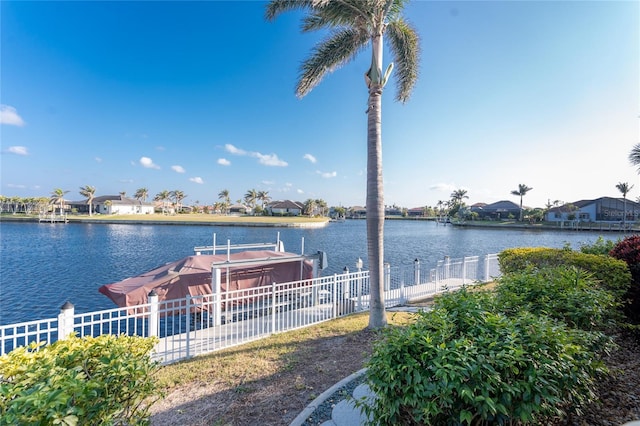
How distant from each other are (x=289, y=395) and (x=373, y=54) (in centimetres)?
697

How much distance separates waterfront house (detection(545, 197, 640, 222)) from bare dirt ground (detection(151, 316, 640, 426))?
81495mm

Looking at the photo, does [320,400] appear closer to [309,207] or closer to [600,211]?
[600,211]

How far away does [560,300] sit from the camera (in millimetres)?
3283

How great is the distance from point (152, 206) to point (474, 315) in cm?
11649

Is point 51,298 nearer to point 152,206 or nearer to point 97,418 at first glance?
point 97,418

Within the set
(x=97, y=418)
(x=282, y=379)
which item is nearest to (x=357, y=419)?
(x=282, y=379)

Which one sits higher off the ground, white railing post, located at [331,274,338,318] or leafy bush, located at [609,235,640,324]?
leafy bush, located at [609,235,640,324]

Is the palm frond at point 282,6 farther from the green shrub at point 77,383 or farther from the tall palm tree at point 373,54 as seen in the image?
the green shrub at point 77,383

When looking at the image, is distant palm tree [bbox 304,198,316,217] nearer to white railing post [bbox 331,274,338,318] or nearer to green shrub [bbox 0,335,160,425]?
white railing post [bbox 331,274,338,318]

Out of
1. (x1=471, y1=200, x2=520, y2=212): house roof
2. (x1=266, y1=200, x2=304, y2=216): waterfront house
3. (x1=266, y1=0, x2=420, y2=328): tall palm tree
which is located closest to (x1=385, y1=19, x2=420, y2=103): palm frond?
(x1=266, y1=0, x2=420, y2=328): tall palm tree

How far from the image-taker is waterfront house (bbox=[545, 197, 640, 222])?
64875 millimetres

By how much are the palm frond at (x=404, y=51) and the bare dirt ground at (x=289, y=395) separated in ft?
22.6

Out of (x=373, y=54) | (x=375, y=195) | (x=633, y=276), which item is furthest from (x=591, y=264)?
(x=373, y=54)

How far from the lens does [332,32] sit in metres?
7.56
